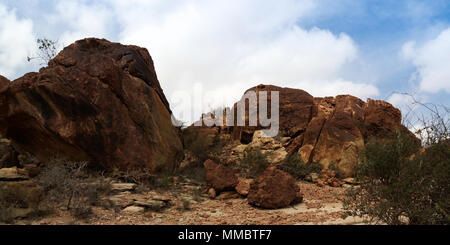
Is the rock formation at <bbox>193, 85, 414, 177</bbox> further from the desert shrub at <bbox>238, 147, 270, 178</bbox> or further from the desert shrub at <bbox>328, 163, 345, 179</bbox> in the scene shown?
the desert shrub at <bbox>238, 147, 270, 178</bbox>

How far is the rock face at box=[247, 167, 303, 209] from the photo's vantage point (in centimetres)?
738

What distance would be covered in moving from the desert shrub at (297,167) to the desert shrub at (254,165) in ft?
2.87

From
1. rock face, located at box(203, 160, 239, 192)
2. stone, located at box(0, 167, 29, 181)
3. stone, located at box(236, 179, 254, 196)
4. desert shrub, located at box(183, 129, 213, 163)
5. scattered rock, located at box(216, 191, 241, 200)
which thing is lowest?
scattered rock, located at box(216, 191, 241, 200)

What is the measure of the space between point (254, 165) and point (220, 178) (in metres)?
2.59

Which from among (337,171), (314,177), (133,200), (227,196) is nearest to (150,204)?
(133,200)

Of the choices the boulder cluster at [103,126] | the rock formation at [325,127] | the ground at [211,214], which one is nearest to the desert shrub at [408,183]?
the ground at [211,214]

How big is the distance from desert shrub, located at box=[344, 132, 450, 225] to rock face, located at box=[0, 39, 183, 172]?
5564 millimetres

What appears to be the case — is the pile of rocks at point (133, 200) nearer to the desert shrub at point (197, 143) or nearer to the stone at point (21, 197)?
the stone at point (21, 197)

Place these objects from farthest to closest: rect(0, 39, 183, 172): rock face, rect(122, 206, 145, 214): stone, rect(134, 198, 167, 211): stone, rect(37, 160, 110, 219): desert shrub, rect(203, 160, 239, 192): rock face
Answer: rect(203, 160, 239, 192): rock face
rect(0, 39, 183, 172): rock face
rect(134, 198, 167, 211): stone
rect(122, 206, 145, 214): stone
rect(37, 160, 110, 219): desert shrub

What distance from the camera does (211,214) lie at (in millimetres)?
6898

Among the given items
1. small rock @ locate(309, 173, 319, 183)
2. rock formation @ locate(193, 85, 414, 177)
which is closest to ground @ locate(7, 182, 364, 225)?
small rock @ locate(309, 173, 319, 183)

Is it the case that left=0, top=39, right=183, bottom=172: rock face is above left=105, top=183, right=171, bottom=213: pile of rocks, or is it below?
above

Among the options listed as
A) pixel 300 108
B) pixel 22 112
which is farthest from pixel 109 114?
pixel 300 108
